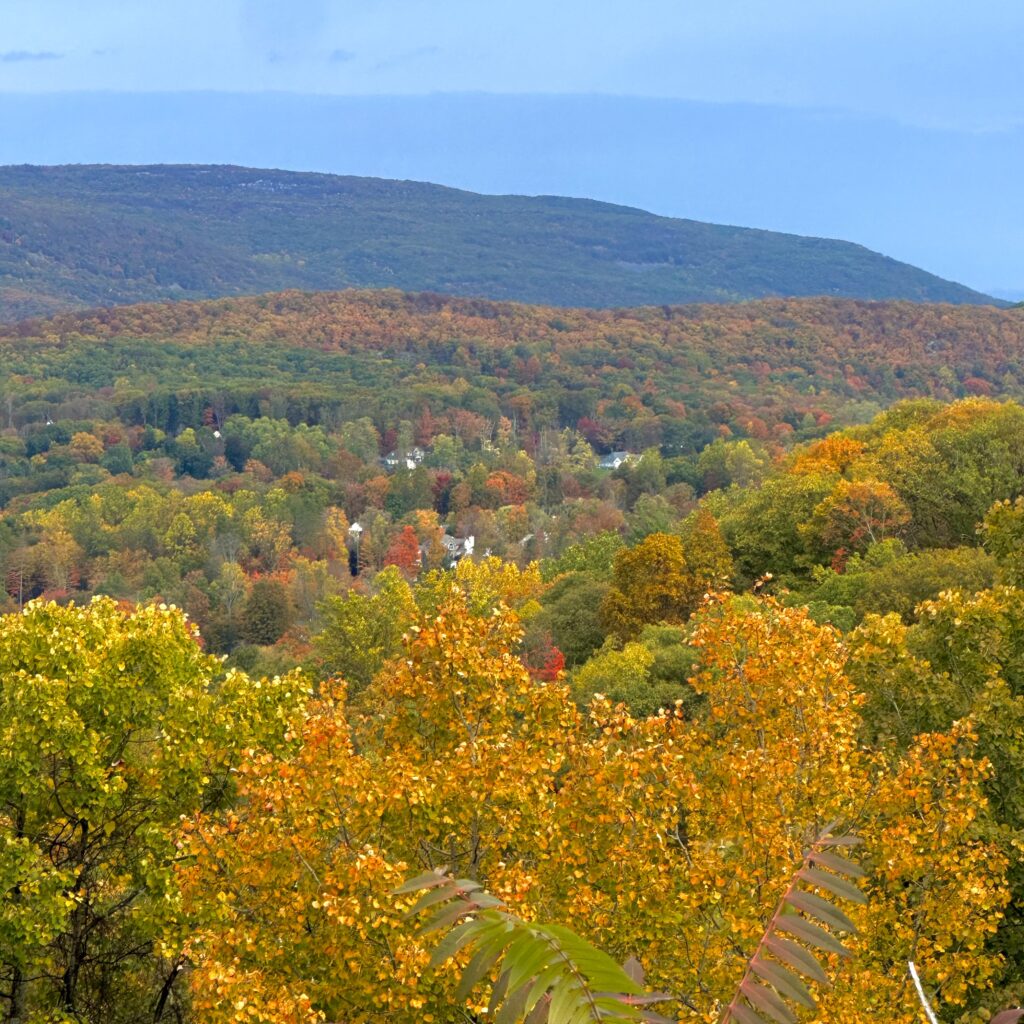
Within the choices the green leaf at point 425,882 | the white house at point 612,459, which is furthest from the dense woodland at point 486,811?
Answer: the white house at point 612,459

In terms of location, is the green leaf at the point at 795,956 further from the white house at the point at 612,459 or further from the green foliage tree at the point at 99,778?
the white house at the point at 612,459

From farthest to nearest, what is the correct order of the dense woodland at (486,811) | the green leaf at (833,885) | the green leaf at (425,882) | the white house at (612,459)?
the white house at (612,459)
the dense woodland at (486,811)
the green leaf at (425,882)
the green leaf at (833,885)

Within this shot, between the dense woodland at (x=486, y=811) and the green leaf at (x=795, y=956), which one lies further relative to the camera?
the dense woodland at (x=486, y=811)

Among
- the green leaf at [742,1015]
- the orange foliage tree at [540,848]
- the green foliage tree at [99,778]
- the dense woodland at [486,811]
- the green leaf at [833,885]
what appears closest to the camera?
the green leaf at [742,1015]

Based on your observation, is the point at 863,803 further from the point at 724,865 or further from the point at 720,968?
the point at 720,968

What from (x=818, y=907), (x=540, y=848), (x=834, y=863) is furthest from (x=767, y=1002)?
(x=540, y=848)

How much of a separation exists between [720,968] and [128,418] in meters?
187

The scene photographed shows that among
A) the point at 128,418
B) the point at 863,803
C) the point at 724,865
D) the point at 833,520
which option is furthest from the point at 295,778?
the point at 128,418

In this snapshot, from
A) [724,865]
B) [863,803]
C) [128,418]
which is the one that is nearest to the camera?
[724,865]

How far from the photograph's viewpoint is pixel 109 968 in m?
16.4

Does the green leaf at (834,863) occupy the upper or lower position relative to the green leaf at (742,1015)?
upper

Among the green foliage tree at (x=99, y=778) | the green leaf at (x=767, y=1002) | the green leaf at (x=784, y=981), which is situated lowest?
the green foliage tree at (x=99, y=778)

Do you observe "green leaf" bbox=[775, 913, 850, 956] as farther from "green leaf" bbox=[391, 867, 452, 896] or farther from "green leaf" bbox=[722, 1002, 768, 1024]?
"green leaf" bbox=[391, 867, 452, 896]

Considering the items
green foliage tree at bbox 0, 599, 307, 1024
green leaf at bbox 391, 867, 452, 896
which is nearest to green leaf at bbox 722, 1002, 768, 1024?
green leaf at bbox 391, 867, 452, 896
